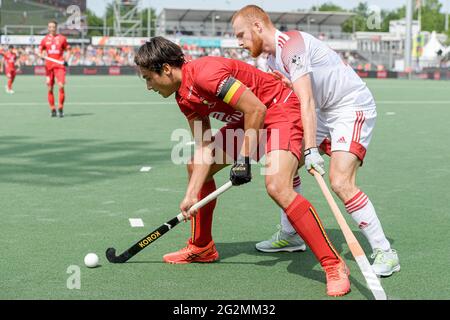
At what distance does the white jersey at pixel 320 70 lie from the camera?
5488mm

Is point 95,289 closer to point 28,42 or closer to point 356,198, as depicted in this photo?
point 356,198

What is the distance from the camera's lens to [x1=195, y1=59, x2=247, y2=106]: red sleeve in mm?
5090

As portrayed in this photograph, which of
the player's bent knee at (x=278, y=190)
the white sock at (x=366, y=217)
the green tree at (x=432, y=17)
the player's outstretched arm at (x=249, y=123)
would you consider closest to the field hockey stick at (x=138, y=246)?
the player's outstretched arm at (x=249, y=123)

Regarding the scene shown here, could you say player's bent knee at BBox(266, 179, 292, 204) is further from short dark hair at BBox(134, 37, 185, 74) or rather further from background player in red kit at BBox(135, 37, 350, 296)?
short dark hair at BBox(134, 37, 185, 74)

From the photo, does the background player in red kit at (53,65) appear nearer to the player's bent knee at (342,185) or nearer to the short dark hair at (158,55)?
the short dark hair at (158,55)

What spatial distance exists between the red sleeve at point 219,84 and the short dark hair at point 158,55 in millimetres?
229

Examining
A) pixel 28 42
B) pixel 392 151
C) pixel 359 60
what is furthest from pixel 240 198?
pixel 359 60

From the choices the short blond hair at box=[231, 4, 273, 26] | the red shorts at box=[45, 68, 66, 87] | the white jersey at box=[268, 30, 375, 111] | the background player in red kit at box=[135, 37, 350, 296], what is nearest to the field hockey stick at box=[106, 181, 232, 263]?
the background player in red kit at box=[135, 37, 350, 296]

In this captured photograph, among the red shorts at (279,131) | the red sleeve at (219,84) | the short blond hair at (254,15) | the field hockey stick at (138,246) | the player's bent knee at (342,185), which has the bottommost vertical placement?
the field hockey stick at (138,246)

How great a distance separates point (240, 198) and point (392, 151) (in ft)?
15.8

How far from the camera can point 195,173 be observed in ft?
18.5

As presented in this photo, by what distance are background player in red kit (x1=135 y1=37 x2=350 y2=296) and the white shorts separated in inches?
13.4

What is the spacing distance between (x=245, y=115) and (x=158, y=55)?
73 centimetres

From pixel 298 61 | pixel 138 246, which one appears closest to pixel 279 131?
pixel 298 61
